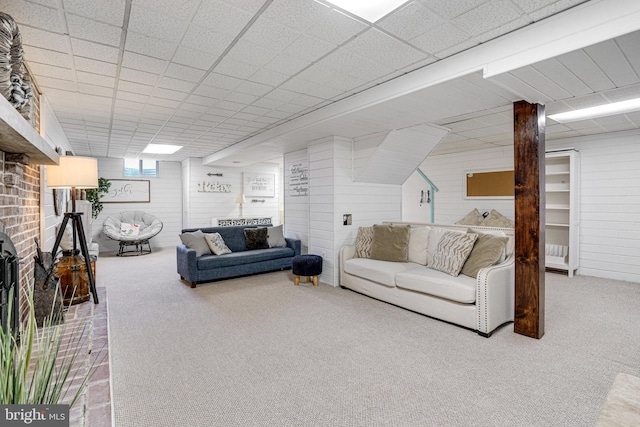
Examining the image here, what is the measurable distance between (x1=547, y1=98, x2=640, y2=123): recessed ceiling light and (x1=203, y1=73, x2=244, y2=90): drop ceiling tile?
3694 millimetres

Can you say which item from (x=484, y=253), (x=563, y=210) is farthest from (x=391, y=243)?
(x=563, y=210)

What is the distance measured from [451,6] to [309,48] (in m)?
1.03

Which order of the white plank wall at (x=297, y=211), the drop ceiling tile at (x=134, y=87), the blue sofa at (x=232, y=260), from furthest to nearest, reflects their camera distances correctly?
the white plank wall at (x=297, y=211) → the blue sofa at (x=232, y=260) → the drop ceiling tile at (x=134, y=87)

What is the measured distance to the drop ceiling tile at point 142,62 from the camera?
8.77ft

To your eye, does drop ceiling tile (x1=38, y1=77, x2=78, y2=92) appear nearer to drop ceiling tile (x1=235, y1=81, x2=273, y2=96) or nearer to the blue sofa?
drop ceiling tile (x1=235, y1=81, x2=273, y2=96)

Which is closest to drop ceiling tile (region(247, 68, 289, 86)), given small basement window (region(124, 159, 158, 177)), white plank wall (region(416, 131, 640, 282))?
white plank wall (region(416, 131, 640, 282))

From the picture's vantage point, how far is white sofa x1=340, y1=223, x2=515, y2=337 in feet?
10.2

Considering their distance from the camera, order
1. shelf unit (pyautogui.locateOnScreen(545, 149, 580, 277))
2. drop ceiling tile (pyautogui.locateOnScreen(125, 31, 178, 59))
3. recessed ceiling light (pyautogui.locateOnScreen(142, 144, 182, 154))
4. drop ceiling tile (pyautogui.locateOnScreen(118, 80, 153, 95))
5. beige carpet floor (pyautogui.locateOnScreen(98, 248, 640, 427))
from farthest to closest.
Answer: recessed ceiling light (pyautogui.locateOnScreen(142, 144, 182, 154)) < shelf unit (pyautogui.locateOnScreen(545, 149, 580, 277)) < drop ceiling tile (pyautogui.locateOnScreen(118, 80, 153, 95)) < drop ceiling tile (pyautogui.locateOnScreen(125, 31, 178, 59)) < beige carpet floor (pyautogui.locateOnScreen(98, 248, 640, 427))

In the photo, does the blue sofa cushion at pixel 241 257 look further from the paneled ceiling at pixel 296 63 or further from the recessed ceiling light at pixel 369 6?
the recessed ceiling light at pixel 369 6

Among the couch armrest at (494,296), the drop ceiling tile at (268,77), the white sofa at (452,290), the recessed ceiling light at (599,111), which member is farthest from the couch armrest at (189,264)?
the recessed ceiling light at (599,111)

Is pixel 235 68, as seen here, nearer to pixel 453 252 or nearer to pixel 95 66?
pixel 95 66

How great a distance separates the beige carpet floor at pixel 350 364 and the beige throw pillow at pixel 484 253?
2.07ft

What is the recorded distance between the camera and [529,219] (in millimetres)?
2984

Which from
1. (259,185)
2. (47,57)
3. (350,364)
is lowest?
(350,364)
